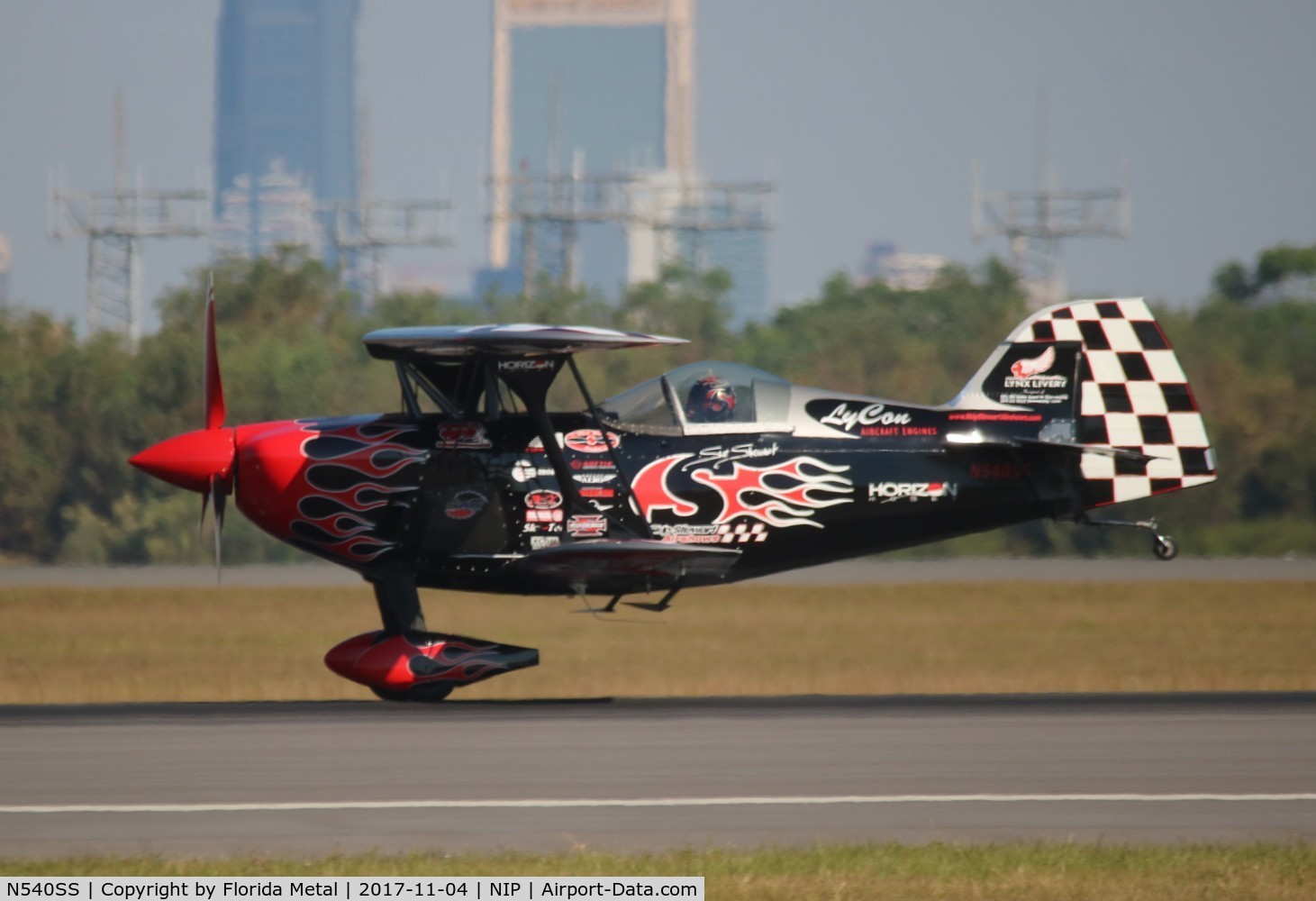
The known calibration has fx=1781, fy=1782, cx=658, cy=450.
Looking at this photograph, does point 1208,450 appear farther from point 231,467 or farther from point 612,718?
point 231,467

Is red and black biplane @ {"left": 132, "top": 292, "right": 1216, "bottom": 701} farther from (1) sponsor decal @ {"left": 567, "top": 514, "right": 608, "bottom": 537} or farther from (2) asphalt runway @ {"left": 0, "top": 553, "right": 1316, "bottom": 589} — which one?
(2) asphalt runway @ {"left": 0, "top": 553, "right": 1316, "bottom": 589}

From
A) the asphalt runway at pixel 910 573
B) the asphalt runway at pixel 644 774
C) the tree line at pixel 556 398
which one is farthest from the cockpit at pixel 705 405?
the tree line at pixel 556 398

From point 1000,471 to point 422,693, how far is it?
541 centimetres

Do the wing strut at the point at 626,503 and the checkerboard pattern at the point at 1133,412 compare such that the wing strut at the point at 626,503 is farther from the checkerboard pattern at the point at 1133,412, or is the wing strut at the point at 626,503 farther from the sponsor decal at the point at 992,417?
the checkerboard pattern at the point at 1133,412

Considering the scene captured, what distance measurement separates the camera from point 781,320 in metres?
56.4

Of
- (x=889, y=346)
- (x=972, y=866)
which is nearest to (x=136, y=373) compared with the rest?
(x=889, y=346)

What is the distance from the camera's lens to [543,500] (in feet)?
49.8

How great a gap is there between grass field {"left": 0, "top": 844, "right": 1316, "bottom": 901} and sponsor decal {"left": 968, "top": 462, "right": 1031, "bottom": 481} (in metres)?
6.96

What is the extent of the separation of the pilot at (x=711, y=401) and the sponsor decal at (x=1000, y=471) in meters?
2.22

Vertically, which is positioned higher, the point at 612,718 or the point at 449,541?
the point at 449,541

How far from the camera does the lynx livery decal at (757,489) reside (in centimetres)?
1531

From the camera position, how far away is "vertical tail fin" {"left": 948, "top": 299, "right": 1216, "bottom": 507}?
52.2 ft

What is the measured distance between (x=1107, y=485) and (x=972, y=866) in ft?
25.8
